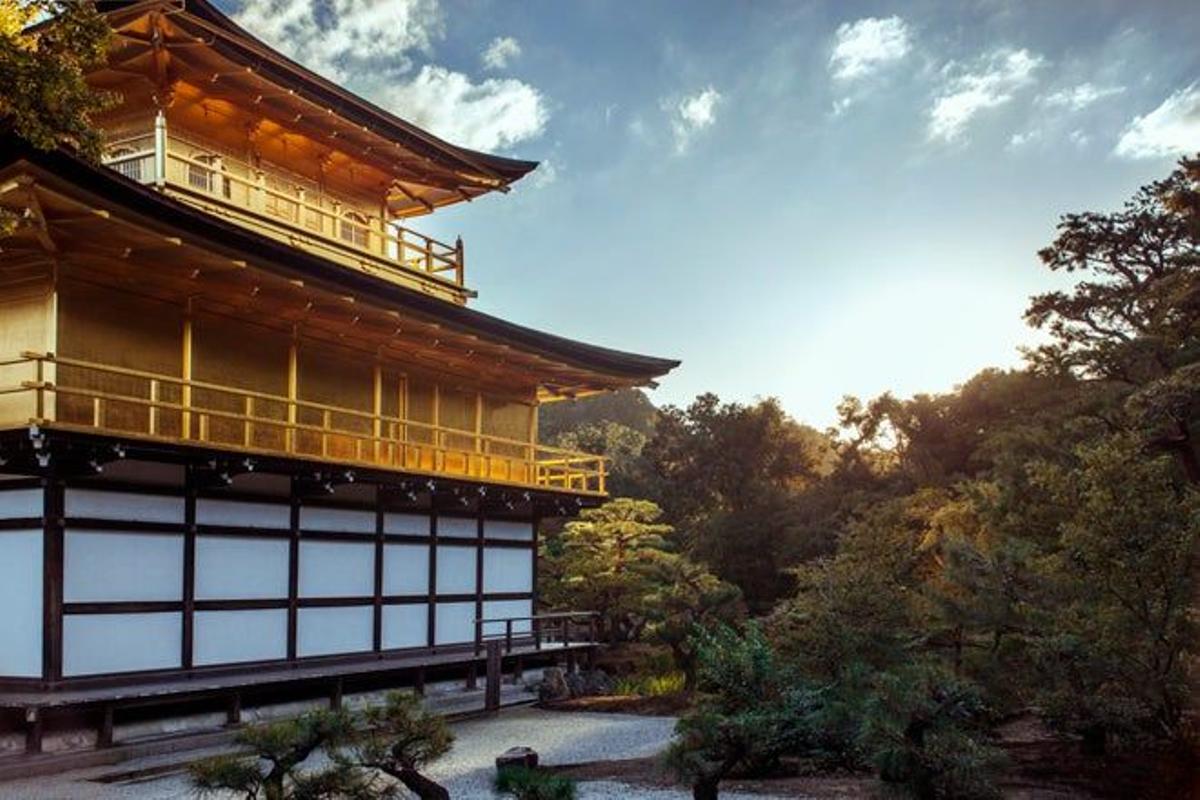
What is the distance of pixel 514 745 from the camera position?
13914 millimetres

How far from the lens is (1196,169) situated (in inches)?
847

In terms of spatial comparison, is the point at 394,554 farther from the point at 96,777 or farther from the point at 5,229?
the point at 5,229

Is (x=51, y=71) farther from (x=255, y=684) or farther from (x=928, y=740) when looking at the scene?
(x=928, y=740)

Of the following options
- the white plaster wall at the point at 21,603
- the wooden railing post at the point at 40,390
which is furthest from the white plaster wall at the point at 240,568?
the wooden railing post at the point at 40,390

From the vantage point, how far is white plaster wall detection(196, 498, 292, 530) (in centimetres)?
1441

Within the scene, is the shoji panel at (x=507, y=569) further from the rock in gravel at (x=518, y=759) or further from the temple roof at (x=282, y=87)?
the rock in gravel at (x=518, y=759)

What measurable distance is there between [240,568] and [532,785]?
7.32 m

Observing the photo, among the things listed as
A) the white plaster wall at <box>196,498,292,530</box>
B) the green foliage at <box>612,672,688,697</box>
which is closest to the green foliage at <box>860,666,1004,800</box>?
the white plaster wall at <box>196,498,292,530</box>

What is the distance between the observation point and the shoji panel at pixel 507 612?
19984 millimetres

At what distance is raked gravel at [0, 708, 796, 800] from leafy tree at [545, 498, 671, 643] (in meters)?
6.23

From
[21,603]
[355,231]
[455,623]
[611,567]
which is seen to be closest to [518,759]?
[21,603]

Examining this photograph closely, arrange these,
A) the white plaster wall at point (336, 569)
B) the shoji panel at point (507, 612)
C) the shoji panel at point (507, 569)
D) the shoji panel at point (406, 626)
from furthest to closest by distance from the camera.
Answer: the shoji panel at point (507, 569) < the shoji panel at point (507, 612) < the shoji panel at point (406, 626) < the white plaster wall at point (336, 569)

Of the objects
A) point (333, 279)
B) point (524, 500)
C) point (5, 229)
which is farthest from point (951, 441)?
point (5, 229)

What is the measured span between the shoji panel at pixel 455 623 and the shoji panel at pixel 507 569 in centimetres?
73
